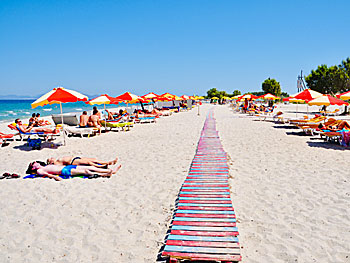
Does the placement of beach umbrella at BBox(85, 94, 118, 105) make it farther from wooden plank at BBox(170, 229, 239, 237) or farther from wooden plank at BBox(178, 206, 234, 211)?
wooden plank at BBox(170, 229, 239, 237)

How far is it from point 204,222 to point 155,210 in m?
0.90

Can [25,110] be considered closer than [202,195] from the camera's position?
No

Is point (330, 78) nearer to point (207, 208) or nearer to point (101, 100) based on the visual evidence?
point (101, 100)

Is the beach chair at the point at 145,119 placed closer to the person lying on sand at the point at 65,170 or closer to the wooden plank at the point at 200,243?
the person lying on sand at the point at 65,170

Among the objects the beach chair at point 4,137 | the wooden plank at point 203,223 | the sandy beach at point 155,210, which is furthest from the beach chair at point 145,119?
the wooden plank at point 203,223

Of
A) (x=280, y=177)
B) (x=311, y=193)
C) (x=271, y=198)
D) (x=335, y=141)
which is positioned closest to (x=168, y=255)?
(x=271, y=198)

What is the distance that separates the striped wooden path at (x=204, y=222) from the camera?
8.91ft

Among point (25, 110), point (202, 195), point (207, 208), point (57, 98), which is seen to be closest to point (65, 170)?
point (202, 195)

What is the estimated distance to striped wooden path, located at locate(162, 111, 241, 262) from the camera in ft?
8.91

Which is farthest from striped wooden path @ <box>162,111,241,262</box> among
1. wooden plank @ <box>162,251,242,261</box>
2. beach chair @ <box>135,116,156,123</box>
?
beach chair @ <box>135,116,156,123</box>

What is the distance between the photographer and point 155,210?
12.8ft

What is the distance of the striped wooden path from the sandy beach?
0.17 meters

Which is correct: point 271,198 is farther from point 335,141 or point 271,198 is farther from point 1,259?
point 335,141

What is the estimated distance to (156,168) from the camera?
20.0ft
